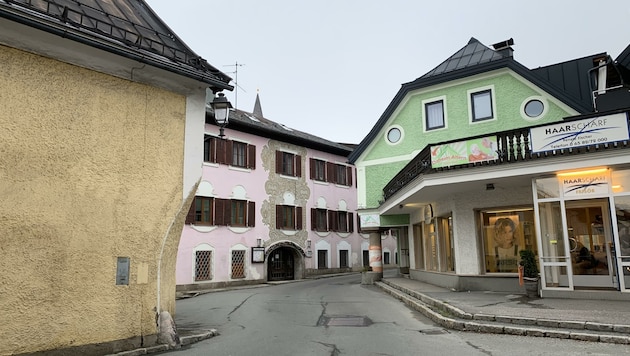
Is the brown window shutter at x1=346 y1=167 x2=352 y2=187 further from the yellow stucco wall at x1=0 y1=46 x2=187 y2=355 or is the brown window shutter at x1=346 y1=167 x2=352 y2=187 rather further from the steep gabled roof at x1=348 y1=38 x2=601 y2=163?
the yellow stucco wall at x1=0 y1=46 x2=187 y2=355

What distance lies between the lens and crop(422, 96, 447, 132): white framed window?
19562 millimetres

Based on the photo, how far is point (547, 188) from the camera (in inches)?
491

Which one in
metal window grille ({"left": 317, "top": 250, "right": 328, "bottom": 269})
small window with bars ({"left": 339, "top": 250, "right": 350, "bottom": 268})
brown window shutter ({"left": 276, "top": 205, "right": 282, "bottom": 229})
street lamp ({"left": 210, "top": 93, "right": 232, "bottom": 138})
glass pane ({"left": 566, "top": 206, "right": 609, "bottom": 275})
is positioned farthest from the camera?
small window with bars ({"left": 339, "top": 250, "right": 350, "bottom": 268})

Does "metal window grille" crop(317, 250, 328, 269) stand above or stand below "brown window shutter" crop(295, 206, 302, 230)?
below

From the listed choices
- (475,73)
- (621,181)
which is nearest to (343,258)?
(475,73)

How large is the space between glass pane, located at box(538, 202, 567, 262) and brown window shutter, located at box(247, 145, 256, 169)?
1705 cm

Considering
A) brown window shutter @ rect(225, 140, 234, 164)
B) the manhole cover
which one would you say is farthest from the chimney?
the manhole cover

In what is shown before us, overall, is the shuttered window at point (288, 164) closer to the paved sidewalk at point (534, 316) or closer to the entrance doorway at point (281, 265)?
the entrance doorway at point (281, 265)

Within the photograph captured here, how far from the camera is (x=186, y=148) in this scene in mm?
8828

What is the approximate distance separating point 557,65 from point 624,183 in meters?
9.26

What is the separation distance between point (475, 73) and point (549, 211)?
772 centimetres

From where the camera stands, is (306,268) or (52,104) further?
(306,268)

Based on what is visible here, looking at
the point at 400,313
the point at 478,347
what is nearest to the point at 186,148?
the point at 478,347

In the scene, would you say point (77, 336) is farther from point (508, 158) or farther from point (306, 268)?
point (306, 268)
